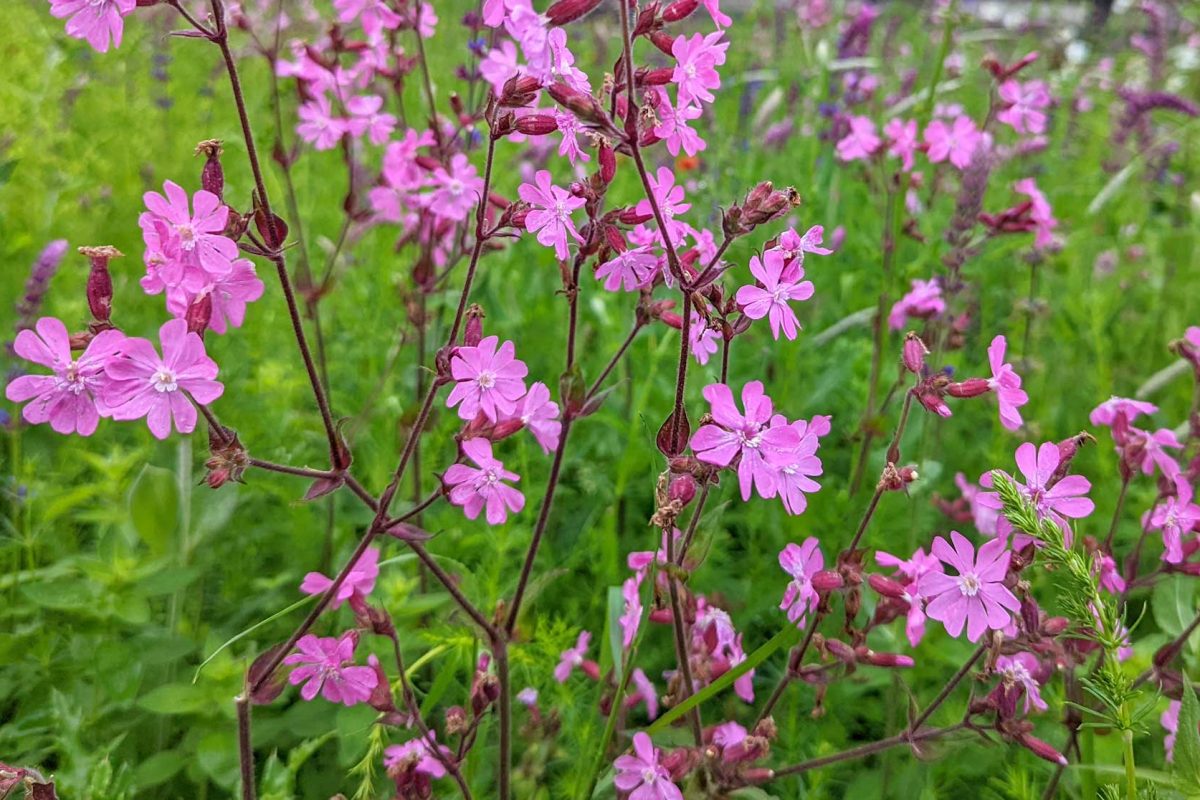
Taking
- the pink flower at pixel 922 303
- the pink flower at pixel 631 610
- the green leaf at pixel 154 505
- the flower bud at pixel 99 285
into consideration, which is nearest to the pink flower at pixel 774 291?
the pink flower at pixel 631 610

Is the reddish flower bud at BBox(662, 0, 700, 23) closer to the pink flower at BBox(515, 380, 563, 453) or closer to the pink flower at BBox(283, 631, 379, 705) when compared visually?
the pink flower at BBox(515, 380, 563, 453)

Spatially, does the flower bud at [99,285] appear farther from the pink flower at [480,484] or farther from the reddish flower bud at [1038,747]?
the reddish flower bud at [1038,747]

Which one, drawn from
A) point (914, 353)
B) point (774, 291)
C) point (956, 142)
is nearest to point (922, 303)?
point (956, 142)

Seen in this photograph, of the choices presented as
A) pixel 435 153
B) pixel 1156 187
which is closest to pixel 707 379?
pixel 435 153

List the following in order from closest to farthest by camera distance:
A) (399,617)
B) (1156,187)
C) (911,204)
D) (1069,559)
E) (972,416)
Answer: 1. (1069,559)
2. (399,617)
3. (972,416)
4. (911,204)
5. (1156,187)

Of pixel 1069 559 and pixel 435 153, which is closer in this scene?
pixel 1069 559

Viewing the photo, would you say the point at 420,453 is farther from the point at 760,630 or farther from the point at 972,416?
the point at 972,416
